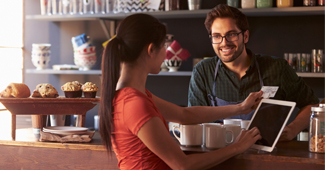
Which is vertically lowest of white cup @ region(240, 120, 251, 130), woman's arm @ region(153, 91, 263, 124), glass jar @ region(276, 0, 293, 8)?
white cup @ region(240, 120, 251, 130)

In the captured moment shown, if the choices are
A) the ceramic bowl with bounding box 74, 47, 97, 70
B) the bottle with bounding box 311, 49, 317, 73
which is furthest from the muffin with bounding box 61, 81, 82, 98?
the bottle with bounding box 311, 49, 317, 73

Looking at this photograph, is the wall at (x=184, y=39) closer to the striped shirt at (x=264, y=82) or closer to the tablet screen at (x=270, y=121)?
the striped shirt at (x=264, y=82)

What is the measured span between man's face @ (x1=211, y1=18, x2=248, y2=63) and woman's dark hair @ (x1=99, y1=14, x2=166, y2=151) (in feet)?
2.96

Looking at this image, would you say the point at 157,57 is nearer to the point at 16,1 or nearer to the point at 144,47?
the point at 144,47

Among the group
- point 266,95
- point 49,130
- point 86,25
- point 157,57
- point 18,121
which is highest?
point 86,25

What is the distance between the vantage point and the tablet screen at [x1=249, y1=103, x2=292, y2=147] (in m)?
1.39

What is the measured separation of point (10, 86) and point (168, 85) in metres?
1.84

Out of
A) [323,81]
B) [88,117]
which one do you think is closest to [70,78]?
[88,117]

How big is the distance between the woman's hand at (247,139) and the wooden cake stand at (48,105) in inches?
26.2

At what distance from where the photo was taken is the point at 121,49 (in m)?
1.21

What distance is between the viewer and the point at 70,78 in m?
3.64

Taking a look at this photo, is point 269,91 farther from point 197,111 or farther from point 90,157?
point 90,157

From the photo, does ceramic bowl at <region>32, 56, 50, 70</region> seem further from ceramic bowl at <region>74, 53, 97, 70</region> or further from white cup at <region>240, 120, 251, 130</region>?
white cup at <region>240, 120, 251, 130</region>

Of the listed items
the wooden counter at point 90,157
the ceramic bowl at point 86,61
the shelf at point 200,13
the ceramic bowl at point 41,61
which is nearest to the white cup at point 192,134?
the wooden counter at point 90,157
